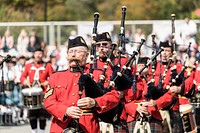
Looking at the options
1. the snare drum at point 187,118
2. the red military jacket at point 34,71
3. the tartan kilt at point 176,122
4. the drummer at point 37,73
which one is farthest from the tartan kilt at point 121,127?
the red military jacket at point 34,71

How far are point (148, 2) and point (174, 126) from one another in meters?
32.8

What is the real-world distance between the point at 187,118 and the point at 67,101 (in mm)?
5109

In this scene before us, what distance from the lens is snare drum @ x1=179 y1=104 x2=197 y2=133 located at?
13.0 metres

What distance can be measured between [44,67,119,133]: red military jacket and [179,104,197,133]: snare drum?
4.80 metres

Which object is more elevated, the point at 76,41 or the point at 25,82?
the point at 76,41

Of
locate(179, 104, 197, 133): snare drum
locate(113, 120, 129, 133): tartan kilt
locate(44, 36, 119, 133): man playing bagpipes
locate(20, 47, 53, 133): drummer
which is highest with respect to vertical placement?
locate(44, 36, 119, 133): man playing bagpipes

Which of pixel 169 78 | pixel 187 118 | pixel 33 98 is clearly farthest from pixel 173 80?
pixel 33 98

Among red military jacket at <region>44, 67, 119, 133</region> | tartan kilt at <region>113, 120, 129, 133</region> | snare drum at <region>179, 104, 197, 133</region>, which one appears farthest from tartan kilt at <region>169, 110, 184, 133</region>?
red military jacket at <region>44, 67, 119, 133</region>

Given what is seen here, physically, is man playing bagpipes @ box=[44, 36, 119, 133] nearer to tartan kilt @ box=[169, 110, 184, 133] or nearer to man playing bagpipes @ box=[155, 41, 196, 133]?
man playing bagpipes @ box=[155, 41, 196, 133]

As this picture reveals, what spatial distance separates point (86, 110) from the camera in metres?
8.27

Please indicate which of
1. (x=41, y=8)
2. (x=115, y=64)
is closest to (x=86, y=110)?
(x=115, y=64)

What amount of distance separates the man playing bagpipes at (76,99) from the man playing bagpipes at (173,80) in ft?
11.0

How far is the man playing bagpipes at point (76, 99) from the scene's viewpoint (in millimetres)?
8047

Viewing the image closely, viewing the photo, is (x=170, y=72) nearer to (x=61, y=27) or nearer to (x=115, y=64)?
(x=115, y=64)
